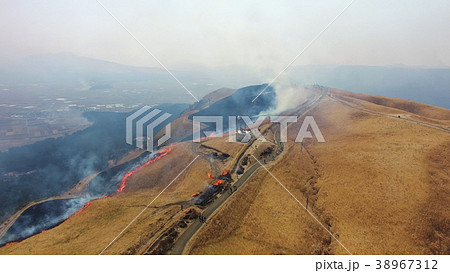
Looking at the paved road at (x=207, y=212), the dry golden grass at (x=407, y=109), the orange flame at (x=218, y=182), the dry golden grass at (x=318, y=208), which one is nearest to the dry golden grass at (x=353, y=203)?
the dry golden grass at (x=318, y=208)

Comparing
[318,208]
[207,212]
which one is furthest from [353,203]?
[207,212]

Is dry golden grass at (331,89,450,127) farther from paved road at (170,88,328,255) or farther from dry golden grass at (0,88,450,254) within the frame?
paved road at (170,88,328,255)

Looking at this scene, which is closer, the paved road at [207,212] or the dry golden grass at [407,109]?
the paved road at [207,212]

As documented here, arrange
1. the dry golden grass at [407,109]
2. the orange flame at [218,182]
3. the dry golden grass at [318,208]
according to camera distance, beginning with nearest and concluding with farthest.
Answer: the dry golden grass at [318,208], the orange flame at [218,182], the dry golden grass at [407,109]

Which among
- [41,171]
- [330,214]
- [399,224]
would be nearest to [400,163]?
[399,224]

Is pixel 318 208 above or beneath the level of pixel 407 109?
beneath

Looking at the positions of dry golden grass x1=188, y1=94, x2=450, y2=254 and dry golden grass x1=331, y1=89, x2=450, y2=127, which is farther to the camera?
dry golden grass x1=331, y1=89, x2=450, y2=127

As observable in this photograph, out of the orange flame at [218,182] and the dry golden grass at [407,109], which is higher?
the dry golden grass at [407,109]

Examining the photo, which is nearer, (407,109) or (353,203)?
(353,203)

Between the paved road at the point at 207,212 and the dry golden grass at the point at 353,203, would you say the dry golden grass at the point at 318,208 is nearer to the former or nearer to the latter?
the dry golden grass at the point at 353,203

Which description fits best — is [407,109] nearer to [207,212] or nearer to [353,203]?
[353,203]

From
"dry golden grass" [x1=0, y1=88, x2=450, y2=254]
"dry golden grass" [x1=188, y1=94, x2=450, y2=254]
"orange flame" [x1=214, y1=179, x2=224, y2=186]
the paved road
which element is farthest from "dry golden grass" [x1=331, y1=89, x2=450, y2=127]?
"orange flame" [x1=214, y1=179, x2=224, y2=186]

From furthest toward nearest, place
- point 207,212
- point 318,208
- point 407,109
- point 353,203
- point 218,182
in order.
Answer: point 407,109
point 218,182
point 318,208
point 207,212
point 353,203

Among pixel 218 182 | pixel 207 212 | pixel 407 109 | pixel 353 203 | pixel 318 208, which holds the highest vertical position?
pixel 407 109
